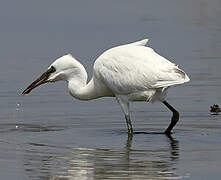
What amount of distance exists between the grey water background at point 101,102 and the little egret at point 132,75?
1.91ft

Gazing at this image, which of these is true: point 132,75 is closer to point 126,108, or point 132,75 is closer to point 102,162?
point 126,108

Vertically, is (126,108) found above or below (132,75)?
below

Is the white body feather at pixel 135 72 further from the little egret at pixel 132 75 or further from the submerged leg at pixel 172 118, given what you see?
the submerged leg at pixel 172 118

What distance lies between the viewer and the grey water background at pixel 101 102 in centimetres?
1209

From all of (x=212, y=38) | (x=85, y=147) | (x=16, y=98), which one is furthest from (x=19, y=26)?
(x=85, y=147)

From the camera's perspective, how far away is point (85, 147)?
43.7ft

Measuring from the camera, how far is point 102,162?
482 inches

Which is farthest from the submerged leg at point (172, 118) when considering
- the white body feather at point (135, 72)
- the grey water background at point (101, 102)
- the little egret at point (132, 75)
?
the white body feather at point (135, 72)

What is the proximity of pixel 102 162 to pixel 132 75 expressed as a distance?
2.16 m

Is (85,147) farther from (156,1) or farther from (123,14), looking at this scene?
(156,1)

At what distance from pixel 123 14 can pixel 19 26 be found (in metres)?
2.83

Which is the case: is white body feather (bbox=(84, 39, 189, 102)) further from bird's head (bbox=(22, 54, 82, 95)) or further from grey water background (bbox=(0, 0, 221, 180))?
grey water background (bbox=(0, 0, 221, 180))

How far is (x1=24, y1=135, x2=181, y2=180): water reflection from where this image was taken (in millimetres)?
11461

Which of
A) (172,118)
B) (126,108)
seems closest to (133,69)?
(126,108)
